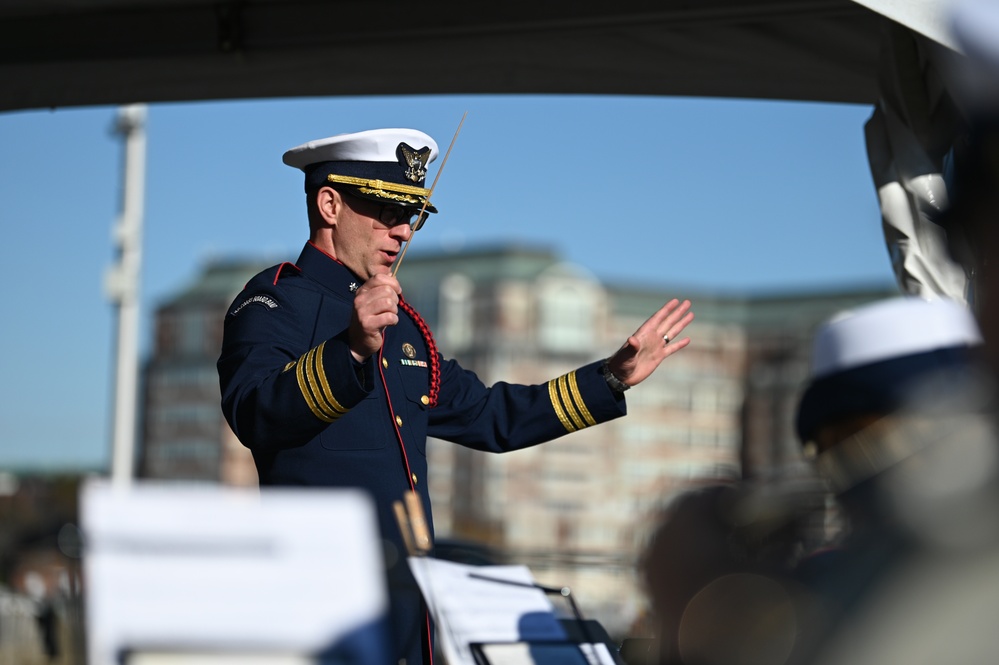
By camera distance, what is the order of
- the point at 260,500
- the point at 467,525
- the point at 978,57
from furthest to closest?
1. the point at 467,525
2. the point at 260,500
3. the point at 978,57

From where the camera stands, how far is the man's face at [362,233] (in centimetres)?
348

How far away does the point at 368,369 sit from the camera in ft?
9.49

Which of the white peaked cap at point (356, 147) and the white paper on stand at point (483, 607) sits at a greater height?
the white peaked cap at point (356, 147)

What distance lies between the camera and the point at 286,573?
1.89 m

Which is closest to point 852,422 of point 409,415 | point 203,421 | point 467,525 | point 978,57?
point 978,57

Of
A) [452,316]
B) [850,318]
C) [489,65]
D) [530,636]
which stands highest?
[452,316]

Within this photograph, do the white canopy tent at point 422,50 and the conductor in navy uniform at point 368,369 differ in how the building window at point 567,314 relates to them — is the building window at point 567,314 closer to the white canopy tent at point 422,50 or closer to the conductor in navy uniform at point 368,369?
the white canopy tent at point 422,50

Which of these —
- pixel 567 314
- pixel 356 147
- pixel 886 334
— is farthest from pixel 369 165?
pixel 567 314

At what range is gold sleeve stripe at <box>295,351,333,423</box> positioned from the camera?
2842 mm

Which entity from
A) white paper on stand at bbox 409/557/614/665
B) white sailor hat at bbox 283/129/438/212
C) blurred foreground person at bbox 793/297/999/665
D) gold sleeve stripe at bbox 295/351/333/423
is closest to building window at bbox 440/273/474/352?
white sailor hat at bbox 283/129/438/212

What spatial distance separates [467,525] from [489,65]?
55.1 meters

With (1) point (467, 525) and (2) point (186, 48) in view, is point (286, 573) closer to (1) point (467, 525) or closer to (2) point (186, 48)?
(2) point (186, 48)

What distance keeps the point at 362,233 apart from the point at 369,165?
16 centimetres

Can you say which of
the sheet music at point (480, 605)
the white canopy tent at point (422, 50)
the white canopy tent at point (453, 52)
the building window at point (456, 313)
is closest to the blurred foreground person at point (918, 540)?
the sheet music at point (480, 605)
